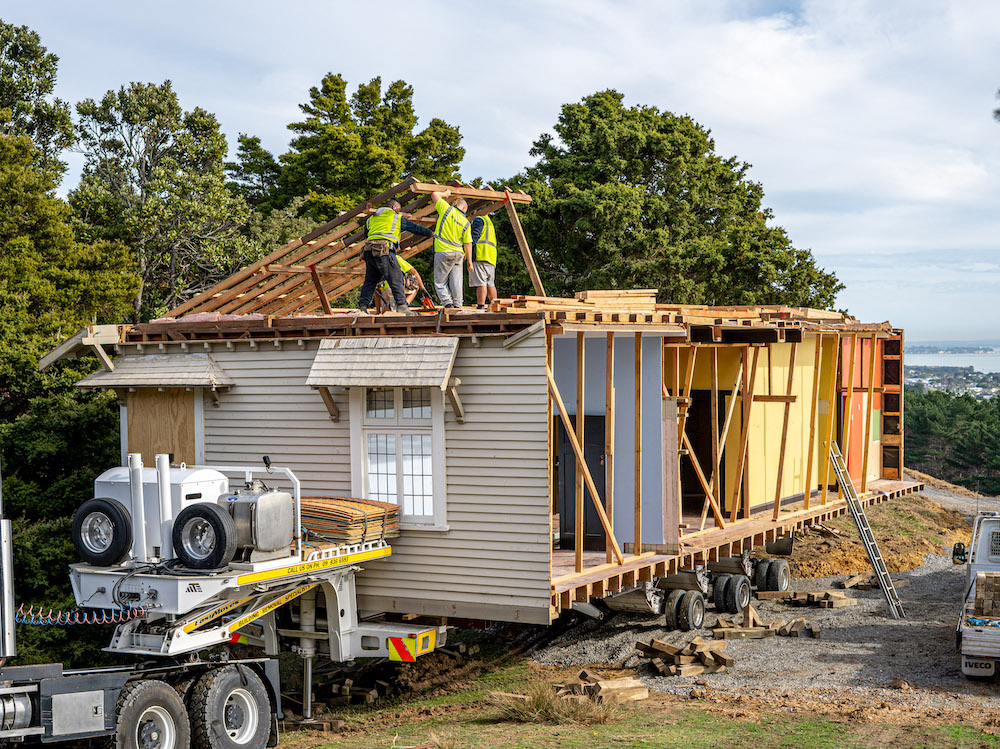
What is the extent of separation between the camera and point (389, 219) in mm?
15180

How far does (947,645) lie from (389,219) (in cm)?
1027

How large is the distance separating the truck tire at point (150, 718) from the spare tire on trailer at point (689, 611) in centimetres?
823

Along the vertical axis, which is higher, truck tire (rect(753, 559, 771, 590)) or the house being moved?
the house being moved

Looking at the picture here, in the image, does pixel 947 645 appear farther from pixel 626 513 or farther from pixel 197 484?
pixel 197 484

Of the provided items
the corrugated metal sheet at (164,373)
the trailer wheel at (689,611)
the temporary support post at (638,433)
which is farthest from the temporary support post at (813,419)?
the corrugated metal sheet at (164,373)

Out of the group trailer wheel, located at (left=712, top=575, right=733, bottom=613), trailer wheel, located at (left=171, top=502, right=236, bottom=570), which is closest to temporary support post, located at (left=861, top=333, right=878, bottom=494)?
trailer wheel, located at (left=712, top=575, right=733, bottom=613)

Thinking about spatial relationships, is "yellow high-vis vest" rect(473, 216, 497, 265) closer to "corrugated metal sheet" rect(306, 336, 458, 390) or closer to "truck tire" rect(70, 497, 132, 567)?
"corrugated metal sheet" rect(306, 336, 458, 390)

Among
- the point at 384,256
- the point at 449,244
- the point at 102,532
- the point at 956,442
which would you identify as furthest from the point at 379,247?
the point at 956,442

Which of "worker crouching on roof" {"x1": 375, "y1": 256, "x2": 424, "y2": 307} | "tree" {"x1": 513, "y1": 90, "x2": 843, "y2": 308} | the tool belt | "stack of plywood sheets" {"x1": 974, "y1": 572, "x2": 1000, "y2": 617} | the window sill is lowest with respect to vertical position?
"stack of plywood sheets" {"x1": 974, "y1": 572, "x2": 1000, "y2": 617}

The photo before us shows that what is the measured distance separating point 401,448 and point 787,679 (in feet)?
19.3

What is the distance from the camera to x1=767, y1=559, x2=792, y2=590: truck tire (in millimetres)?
19844

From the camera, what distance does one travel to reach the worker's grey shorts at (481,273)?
15.5 meters

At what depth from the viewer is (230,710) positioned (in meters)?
11.9

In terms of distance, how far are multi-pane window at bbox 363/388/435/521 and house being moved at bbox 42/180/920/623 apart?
0.02 meters
